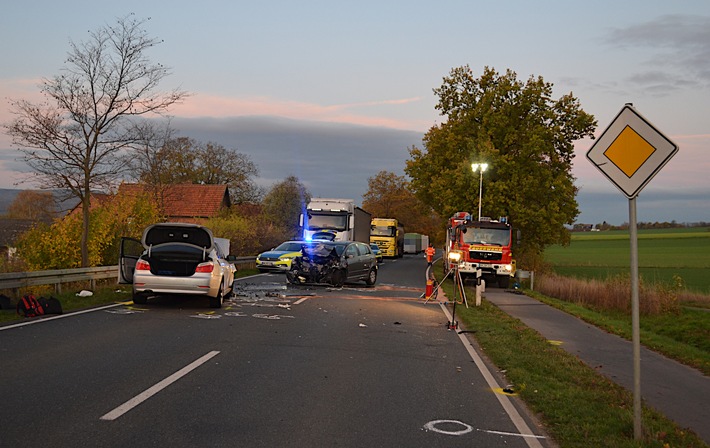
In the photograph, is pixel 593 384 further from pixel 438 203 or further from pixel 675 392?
pixel 438 203

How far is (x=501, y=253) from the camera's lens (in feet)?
90.1

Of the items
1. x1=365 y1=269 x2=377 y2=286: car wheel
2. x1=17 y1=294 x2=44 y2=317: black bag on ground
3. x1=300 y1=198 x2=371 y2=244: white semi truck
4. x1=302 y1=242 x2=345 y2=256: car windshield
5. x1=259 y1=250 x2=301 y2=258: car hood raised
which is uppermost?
x1=300 y1=198 x2=371 y2=244: white semi truck

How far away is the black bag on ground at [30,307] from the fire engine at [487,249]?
17.9 metres

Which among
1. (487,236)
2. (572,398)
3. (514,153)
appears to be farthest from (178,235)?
(514,153)

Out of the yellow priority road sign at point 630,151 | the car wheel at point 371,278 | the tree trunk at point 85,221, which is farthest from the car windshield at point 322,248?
the yellow priority road sign at point 630,151

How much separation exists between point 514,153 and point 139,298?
101 ft

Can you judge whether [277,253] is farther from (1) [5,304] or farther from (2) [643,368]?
(2) [643,368]

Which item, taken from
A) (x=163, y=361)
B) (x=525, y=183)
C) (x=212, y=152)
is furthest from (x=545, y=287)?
(x=212, y=152)

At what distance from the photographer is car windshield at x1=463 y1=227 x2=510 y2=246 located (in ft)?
90.7

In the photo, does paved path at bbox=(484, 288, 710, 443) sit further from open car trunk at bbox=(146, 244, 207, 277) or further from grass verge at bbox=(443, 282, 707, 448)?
open car trunk at bbox=(146, 244, 207, 277)

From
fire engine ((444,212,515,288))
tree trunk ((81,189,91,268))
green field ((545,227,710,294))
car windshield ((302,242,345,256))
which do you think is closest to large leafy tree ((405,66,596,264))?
green field ((545,227,710,294))

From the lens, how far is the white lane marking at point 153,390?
6023 millimetres

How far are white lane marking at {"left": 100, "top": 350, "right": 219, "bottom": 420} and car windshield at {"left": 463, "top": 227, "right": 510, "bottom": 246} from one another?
19.9 m

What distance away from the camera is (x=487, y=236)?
2781 centimetres
